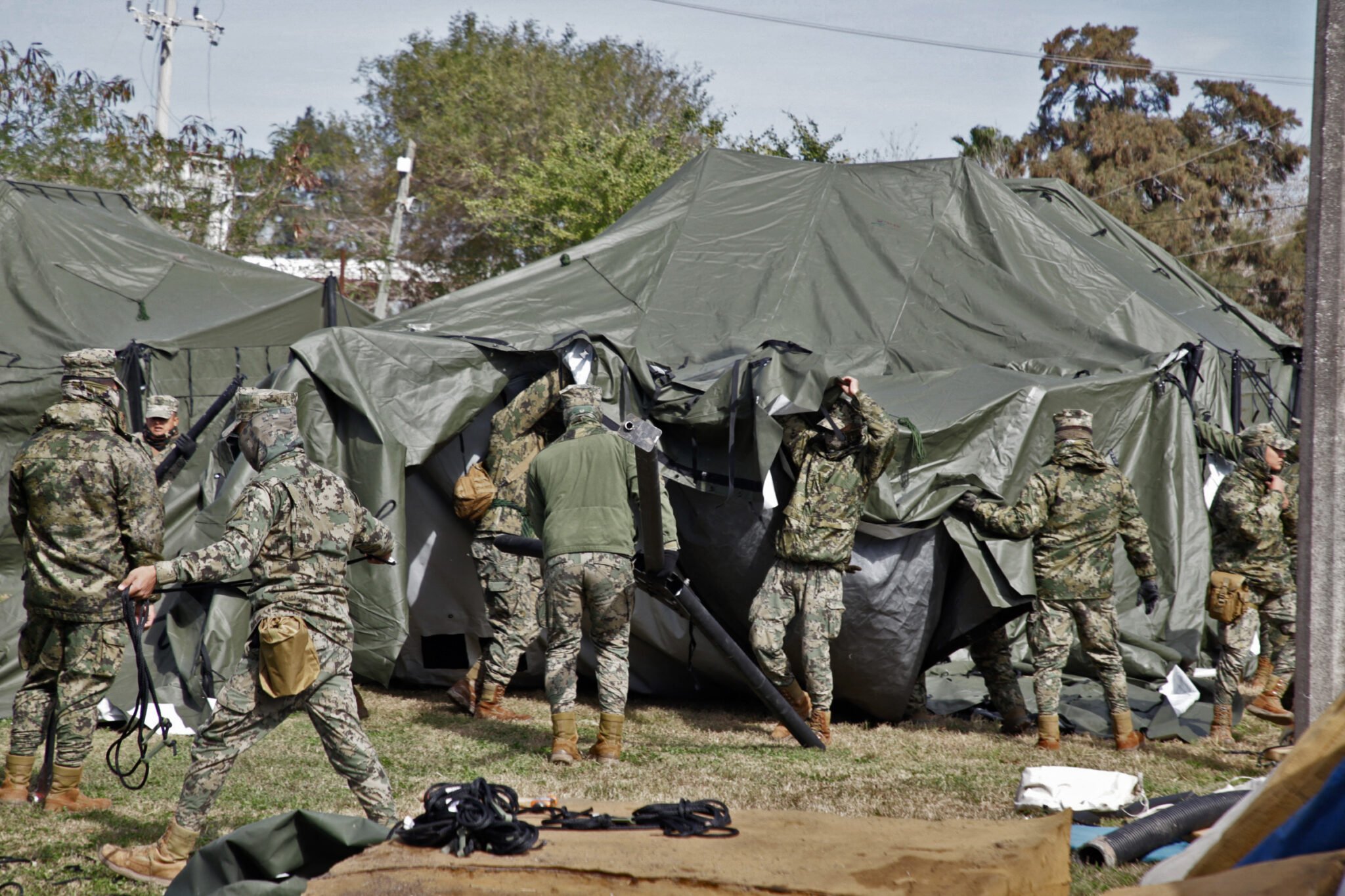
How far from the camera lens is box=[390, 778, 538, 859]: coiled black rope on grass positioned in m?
3.13

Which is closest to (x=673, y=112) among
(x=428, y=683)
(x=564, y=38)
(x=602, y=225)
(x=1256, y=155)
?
(x=564, y=38)

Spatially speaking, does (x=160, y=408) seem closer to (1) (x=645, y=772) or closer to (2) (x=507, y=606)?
(2) (x=507, y=606)

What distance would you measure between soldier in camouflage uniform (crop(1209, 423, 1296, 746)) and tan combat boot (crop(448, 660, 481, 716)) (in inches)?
191

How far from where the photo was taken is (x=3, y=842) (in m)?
5.13

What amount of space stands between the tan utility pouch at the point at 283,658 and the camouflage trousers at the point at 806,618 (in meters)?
3.48

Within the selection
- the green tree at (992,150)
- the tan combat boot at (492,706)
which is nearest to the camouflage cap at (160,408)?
the tan combat boot at (492,706)

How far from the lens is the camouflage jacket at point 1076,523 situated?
24.3 feet

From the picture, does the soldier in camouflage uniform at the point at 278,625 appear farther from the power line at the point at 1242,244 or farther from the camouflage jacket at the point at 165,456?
the power line at the point at 1242,244

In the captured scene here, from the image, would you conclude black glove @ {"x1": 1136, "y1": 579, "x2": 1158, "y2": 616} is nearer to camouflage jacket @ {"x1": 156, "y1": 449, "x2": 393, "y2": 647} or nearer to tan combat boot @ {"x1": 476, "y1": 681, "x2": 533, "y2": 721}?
tan combat boot @ {"x1": 476, "y1": 681, "x2": 533, "y2": 721}

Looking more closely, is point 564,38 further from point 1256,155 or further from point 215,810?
point 215,810

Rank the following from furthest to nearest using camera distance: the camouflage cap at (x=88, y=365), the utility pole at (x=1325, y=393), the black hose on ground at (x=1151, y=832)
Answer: the camouflage cap at (x=88, y=365)
the black hose on ground at (x=1151, y=832)
the utility pole at (x=1325, y=393)

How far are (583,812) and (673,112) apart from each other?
25490 millimetres

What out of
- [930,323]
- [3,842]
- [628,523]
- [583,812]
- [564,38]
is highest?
[564,38]

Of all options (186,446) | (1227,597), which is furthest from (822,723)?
(186,446)
